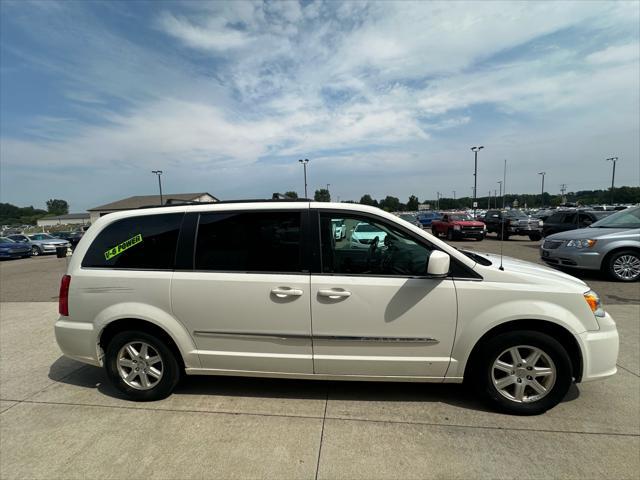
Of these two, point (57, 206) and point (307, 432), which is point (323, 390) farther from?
point (57, 206)

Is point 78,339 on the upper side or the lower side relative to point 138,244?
lower

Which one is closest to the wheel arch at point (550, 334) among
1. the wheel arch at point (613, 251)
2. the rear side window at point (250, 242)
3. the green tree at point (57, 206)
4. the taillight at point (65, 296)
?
the rear side window at point (250, 242)

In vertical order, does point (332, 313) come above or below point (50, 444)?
above

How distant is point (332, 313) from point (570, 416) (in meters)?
2.13

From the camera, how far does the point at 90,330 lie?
3.06 metres

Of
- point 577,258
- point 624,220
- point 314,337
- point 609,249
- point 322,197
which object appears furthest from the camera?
point 322,197

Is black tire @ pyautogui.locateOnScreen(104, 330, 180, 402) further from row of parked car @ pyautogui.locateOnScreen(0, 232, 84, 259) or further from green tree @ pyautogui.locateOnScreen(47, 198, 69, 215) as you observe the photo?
green tree @ pyautogui.locateOnScreen(47, 198, 69, 215)

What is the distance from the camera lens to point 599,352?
2695 mm

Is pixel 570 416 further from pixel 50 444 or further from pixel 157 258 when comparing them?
pixel 50 444

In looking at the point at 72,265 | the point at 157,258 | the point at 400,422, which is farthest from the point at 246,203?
the point at 400,422

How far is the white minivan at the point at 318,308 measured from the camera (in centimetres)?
269

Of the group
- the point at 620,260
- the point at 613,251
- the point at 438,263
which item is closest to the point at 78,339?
the point at 438,263

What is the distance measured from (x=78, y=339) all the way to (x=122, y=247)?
37.3 inches

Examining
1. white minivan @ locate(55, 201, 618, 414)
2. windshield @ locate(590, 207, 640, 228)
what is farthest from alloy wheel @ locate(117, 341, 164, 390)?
windshield @ locate(590, 207, 640, 228)
